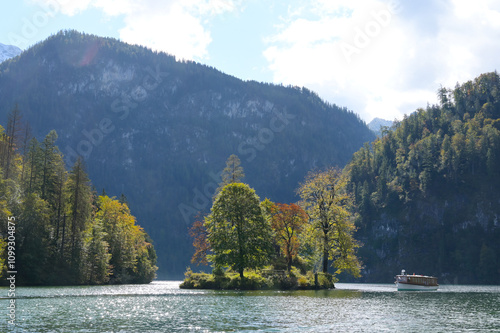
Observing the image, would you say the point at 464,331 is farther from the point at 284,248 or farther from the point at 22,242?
the point at 22,242

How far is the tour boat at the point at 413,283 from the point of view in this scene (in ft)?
325

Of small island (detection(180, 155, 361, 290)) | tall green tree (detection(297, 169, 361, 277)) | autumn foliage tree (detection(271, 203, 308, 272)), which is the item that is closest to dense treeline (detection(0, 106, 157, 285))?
small island (detection(180, 155, 361, 290))

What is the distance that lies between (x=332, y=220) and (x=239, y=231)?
1587 centimetres

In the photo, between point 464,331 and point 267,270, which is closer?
point 464,331

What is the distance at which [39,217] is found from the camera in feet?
278

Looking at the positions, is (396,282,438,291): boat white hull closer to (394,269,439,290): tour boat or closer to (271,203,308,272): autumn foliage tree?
(394,269,439,290): tour boat

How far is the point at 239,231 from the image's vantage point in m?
78.1

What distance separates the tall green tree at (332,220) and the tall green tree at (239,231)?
29.2 ft

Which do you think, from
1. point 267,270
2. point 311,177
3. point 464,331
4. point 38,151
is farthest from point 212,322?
point 38,151

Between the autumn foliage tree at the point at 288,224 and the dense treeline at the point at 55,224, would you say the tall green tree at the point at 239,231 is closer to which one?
the autumn foliage tree at the point at 288,224

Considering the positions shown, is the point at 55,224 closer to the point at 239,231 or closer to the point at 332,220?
the point at 239,231

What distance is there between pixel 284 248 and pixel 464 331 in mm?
65943

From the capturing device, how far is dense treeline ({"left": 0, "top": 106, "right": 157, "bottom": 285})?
3233 inches

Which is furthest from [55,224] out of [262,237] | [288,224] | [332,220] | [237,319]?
[237,319]
